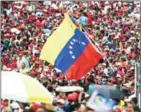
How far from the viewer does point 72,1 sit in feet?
30.8

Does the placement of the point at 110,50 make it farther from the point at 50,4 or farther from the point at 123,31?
the point at 50,4

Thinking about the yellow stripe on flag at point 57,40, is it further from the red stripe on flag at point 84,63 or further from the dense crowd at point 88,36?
the red stripe on flag at point 84,63

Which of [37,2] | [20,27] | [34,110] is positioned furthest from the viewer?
[37,2]

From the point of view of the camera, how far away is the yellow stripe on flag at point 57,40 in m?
8.27

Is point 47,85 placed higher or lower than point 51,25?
lower

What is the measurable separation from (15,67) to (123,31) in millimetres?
2008

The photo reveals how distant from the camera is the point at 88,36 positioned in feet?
28.2

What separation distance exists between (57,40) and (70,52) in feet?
0.93

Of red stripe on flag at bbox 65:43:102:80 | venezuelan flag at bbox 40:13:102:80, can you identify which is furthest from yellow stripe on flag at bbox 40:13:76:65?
red stripe on flag at bbox 65:43:102:80

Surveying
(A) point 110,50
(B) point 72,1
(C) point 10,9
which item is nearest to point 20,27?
(C) point 10,9

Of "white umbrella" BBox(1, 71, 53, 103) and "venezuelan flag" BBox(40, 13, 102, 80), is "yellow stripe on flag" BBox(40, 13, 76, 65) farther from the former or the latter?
"white umbrella" BBox(1, 71, 53, 103)

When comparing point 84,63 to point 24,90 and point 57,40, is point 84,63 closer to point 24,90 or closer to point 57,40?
point 57,40

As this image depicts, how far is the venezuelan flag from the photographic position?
8203 mm

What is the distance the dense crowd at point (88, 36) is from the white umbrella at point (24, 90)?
0.16 metres
